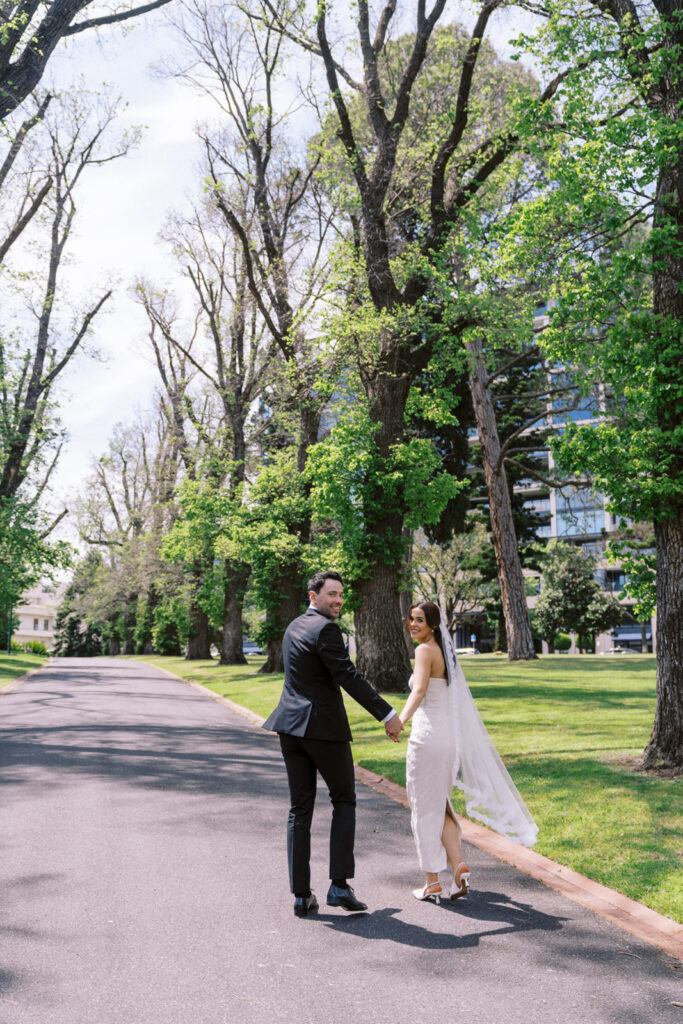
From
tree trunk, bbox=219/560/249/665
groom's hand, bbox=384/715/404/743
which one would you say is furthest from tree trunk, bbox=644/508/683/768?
tree trunk, bbox=219/560/249/665

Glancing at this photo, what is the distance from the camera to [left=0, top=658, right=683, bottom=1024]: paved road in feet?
12.5

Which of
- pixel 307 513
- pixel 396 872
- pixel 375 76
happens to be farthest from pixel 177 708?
pixel 375 76

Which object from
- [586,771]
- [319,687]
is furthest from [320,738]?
[586,771]

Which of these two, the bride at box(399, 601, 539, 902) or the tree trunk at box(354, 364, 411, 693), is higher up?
the tree trunk at box(354, 364, 411, 693)

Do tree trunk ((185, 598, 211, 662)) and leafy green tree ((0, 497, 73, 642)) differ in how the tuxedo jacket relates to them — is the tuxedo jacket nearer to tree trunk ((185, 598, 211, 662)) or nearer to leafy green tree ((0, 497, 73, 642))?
leafy green tree ((0, 497, 73, 642))

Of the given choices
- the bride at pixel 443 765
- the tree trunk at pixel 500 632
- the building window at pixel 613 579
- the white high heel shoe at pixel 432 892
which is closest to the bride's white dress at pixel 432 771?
the bride at pixel 443 765

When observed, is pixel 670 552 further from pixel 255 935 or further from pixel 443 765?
pixel 255 935

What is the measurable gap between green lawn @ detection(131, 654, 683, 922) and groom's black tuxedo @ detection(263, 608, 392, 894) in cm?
203

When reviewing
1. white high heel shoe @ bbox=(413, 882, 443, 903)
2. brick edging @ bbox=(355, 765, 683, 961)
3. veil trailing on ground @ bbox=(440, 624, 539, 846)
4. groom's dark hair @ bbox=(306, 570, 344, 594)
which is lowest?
brick edging @ bbox=(355, 765, 683, 961)

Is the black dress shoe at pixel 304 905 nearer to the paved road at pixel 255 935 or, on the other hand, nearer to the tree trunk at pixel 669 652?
the paved road at pixel 255 935

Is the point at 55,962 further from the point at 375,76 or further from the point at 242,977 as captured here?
the point at 375,76

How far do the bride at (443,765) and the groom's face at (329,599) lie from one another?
55 cm

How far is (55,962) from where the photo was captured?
421 cm

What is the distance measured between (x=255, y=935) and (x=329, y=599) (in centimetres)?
201
